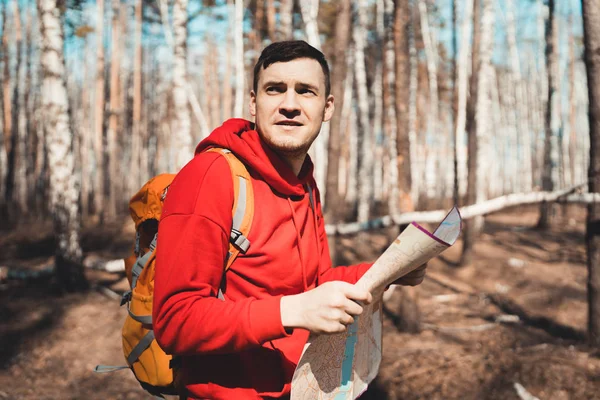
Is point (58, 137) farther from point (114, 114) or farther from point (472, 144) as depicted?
point (114, 114)

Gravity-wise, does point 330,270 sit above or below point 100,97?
below

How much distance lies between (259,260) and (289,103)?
0.55m

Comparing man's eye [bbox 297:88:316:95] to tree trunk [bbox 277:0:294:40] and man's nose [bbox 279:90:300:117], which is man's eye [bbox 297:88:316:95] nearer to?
man's nose [bbox 279:90:300:117]

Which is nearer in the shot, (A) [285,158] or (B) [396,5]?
(A) [285,158]

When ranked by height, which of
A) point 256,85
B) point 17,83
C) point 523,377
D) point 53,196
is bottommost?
point 523,377

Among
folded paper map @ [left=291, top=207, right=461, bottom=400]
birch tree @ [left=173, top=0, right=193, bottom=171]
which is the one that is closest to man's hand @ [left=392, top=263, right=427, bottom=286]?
folded paper map @ [left=291, top=207, right=461, bottom=400]

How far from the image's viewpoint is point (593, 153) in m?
4.42

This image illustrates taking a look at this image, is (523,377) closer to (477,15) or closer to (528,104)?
(477,15)

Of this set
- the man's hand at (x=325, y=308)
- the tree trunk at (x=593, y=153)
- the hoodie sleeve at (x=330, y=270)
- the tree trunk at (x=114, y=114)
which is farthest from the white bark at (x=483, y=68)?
the tree trunk at (x=114, y=114)

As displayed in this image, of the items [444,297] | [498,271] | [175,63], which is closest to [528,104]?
[498,271]

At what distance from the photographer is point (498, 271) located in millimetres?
9328

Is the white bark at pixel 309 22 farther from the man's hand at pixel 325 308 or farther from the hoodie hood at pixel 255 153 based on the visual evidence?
the man's hand at pixel 325 308

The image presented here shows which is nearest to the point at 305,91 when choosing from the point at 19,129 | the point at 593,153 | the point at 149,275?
the point at 149,275

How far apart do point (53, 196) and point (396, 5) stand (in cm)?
592
